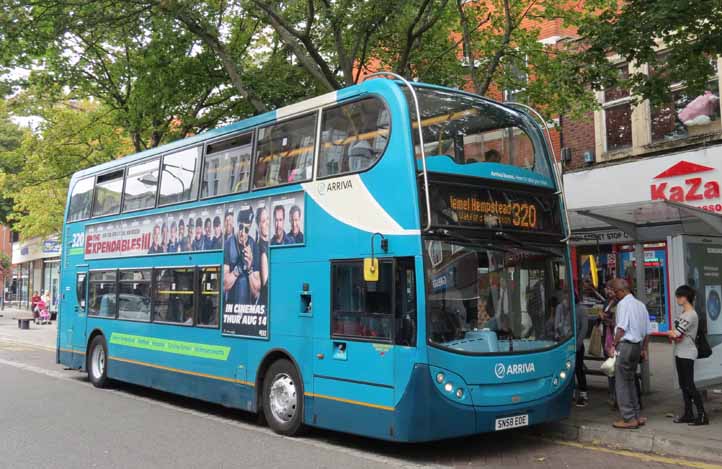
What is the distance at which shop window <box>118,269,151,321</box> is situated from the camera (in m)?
11.4

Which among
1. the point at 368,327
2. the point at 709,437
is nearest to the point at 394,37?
the point at 368,327

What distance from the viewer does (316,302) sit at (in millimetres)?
7934

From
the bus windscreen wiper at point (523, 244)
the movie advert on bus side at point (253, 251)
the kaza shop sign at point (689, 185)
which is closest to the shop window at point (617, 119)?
the kaza shop sign at point (689, 185)

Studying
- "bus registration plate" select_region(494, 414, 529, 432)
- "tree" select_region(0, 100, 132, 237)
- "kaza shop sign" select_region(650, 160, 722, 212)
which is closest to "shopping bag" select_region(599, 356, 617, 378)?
"bus registration plate" select_region(494, 414, 529, 432)

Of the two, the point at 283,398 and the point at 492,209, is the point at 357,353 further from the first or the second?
the point at 492,209

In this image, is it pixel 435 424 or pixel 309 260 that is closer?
pixel 435 424

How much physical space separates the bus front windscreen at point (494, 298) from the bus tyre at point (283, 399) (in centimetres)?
226

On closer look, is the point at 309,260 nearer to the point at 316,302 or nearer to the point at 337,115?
the point at 316,302

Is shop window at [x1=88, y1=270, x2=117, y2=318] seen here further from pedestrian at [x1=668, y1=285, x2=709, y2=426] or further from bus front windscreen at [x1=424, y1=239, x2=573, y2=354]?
pedestrian at [x1=668, y1=285, x2=709, y2=426]

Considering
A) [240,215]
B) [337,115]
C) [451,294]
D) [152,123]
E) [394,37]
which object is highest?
[394,37]

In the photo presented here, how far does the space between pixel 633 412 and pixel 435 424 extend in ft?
8.82

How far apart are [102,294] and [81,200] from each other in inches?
93.0

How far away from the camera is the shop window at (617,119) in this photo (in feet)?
55.1

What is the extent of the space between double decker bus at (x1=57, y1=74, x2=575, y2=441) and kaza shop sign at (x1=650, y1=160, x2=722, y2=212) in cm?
811
